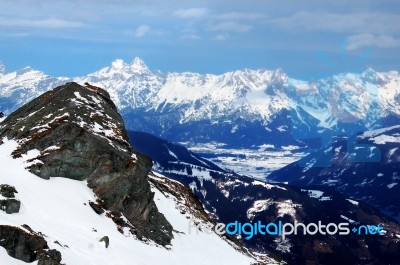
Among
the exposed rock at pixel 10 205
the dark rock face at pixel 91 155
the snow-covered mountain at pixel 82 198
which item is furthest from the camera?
the dark rock face at pixel 91 155

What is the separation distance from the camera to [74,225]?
62.8 metres

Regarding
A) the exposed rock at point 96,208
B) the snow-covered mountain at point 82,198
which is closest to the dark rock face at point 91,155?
the snow-covered mountain at point 82,198

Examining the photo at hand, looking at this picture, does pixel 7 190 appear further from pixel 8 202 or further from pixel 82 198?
pixel 82 198

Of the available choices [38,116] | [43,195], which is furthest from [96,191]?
[38,116]

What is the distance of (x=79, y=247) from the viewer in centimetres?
5731

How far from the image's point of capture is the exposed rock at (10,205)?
56.5m

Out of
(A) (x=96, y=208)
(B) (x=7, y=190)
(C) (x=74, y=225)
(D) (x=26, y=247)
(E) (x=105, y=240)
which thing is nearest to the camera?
(D) (x=26, y=247)

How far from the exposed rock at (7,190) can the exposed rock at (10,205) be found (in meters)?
0.89

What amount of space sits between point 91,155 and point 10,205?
2205 centimetres

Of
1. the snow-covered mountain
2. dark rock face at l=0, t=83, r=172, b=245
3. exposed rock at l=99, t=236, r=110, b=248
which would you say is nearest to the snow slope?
the snow-covered mountain

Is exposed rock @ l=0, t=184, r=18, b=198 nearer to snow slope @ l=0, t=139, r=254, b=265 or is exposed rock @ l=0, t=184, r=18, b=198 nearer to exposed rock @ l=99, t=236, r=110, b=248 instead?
snow slope @ l=0, t=139, r=254, b=265

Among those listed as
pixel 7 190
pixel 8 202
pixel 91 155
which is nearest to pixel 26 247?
pixel 8 202

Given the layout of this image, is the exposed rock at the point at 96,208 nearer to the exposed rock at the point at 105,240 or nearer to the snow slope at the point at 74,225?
the snow slope at the point at 74,225

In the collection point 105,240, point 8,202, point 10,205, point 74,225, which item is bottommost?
point 105,240
